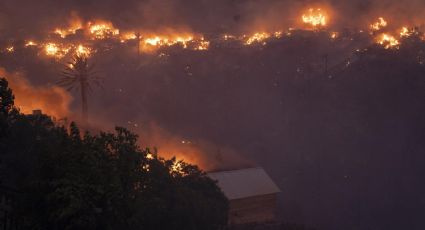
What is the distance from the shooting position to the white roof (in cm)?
5384

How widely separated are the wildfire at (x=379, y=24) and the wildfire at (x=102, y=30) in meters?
83.3

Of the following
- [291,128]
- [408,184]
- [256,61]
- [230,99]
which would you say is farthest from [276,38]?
[408,184]

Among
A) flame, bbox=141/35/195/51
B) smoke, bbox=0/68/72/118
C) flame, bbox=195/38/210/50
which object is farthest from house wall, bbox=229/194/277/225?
flame, bbox=141/35/195/51

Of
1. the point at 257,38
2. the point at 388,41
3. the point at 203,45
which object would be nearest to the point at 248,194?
the point at 388,41

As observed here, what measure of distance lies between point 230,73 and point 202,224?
7616cm

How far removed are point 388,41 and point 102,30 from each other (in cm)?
9449

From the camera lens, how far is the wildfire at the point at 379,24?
127m

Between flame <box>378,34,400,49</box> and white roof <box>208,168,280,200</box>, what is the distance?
209 feet

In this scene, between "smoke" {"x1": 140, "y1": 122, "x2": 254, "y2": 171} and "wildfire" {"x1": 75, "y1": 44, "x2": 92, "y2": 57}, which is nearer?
"smoke" {"x1": 140, "y1": 122, "x2": 254, "y2": 171}

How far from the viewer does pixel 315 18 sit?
144 m

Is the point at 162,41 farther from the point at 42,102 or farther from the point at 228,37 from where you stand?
the point at 42,102

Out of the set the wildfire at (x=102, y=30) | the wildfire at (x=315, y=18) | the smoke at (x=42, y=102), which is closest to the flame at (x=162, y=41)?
the wildfire at (x=102, y=30)

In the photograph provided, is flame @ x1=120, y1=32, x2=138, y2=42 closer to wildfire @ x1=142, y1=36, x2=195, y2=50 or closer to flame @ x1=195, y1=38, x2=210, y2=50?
wildfire @ x1=142, y1=36, x2=195, y2=50

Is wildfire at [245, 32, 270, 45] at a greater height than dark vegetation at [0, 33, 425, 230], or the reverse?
wildfire at [245, 32, 270, 45]
